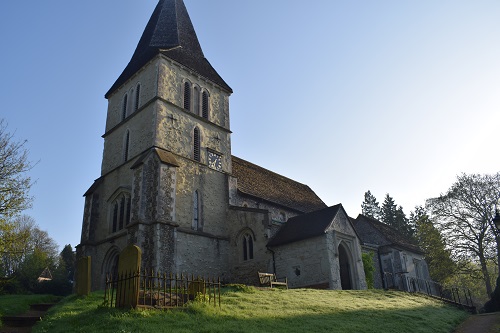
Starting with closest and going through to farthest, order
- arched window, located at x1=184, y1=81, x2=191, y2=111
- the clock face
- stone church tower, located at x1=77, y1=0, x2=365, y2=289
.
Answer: stone church tower, located at x1=77, y1=0, x2=365, y2=289, the clock face, arched window, located at x1=184, y1=81, x2=191, y2=111

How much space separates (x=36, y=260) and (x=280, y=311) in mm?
36982

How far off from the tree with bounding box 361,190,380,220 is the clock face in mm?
54119

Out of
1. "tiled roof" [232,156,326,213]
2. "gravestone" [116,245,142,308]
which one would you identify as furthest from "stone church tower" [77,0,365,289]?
"gravestone" [116,245,142,308]

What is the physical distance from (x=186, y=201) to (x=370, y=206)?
5895cm

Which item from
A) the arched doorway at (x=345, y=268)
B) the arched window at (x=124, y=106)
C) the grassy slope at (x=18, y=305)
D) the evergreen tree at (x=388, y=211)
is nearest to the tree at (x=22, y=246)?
the grassy slope at (x=18, y=305)

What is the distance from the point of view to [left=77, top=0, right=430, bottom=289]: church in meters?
22.5

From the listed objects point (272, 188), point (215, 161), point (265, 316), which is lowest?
point (265, 316)

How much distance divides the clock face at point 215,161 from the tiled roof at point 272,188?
2.35 m

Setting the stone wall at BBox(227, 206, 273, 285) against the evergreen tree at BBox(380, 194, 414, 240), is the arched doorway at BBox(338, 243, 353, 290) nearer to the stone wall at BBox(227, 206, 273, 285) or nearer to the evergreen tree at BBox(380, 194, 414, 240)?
the stone wall at BBox(227, 206, 273, 285)

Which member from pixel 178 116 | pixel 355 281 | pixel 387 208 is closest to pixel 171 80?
pixel 178 116

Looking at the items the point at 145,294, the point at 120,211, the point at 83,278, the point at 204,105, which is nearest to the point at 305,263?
the point at 120,211

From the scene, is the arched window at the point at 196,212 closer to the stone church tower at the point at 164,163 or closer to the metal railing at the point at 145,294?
the stone church tower at the point at 164,163

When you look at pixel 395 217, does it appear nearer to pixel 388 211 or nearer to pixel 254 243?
pixel 388 211

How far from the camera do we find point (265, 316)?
1275 centimetres
